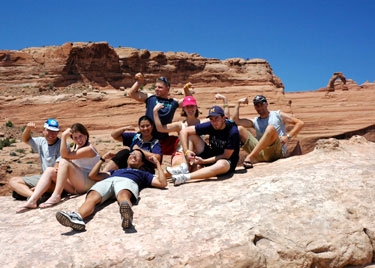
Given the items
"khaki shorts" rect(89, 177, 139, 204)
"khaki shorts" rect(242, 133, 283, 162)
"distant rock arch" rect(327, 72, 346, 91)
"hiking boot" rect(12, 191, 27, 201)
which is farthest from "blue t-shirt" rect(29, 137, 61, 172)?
"distant rock arch" rect(327, 72, 346, 91)

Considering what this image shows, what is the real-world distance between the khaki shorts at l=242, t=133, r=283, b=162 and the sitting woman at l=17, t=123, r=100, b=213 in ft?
6.98

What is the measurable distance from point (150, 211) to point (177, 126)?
1.74 meters

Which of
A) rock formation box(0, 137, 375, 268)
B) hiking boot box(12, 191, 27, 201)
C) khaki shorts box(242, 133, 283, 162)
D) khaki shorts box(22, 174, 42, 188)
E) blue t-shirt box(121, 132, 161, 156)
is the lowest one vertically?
rock formation box(0, 137, 375, 268)

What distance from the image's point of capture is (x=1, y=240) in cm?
423

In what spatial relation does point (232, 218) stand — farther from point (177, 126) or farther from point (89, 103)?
point (89, 103)

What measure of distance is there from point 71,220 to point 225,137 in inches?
87.6

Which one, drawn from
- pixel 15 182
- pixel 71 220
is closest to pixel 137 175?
pixel 71 220

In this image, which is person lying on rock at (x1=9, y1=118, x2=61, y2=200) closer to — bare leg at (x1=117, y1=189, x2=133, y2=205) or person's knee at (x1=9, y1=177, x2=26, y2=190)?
person's knee at (x1=9, y1=177, x2=26, y2=190)

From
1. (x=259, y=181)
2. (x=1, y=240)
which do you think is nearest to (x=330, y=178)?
(x=259, y=181)

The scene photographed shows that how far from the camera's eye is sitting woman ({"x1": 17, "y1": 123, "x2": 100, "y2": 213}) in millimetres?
4988

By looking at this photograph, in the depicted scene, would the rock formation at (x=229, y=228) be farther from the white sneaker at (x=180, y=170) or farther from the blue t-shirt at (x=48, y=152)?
the blue t-shirt at (x=48, y=152)

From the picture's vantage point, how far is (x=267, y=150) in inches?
238

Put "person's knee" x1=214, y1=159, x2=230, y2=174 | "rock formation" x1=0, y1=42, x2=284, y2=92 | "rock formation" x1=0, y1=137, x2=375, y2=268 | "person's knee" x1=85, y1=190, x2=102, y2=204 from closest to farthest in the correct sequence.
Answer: "rock formation" x1=0, y1=137, x2=375, y2=268 → "person's knee" x1=85, y1=190, x2=102, y2=204 → "person's knee" x1=214, y1=159, x2=230, y2=174 → "rock formation" x1=0, y1=42, x2=284, y2=92

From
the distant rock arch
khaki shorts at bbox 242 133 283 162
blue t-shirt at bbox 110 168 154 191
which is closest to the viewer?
blue t-shirt at bbox 110 168 154 191
